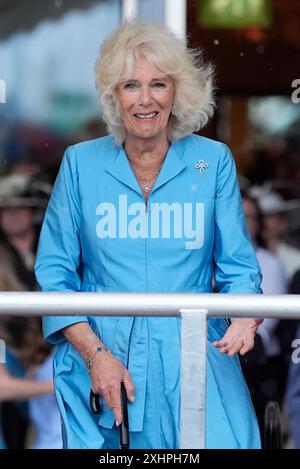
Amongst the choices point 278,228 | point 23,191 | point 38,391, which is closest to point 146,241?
point 38,391

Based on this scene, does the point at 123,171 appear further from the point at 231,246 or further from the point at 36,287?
the point at 36,287

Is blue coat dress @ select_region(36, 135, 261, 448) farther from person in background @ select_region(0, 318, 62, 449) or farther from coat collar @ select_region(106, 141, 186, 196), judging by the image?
person in background @ select_region(0, 318, 62, 449)

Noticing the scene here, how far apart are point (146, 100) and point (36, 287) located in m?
1.99

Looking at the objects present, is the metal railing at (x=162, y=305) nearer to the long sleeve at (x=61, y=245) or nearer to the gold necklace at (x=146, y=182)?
the long sleeve at (x=61, y=245)

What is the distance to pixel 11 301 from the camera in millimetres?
2156

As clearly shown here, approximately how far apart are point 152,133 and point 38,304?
730mm

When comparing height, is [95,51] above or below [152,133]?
above

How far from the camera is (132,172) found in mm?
2740

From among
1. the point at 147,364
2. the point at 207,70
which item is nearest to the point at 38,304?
the point at 147,364

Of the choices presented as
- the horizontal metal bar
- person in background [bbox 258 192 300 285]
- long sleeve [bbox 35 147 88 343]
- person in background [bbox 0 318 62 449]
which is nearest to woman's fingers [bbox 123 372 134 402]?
long sleeve [bbox 35 147 88 343]

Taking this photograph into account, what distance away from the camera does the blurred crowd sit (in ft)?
13.5

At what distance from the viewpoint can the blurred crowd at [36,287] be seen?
13.5 feet

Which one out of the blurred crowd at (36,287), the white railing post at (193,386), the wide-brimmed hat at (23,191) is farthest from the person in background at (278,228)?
the white railing post at (193,386)
